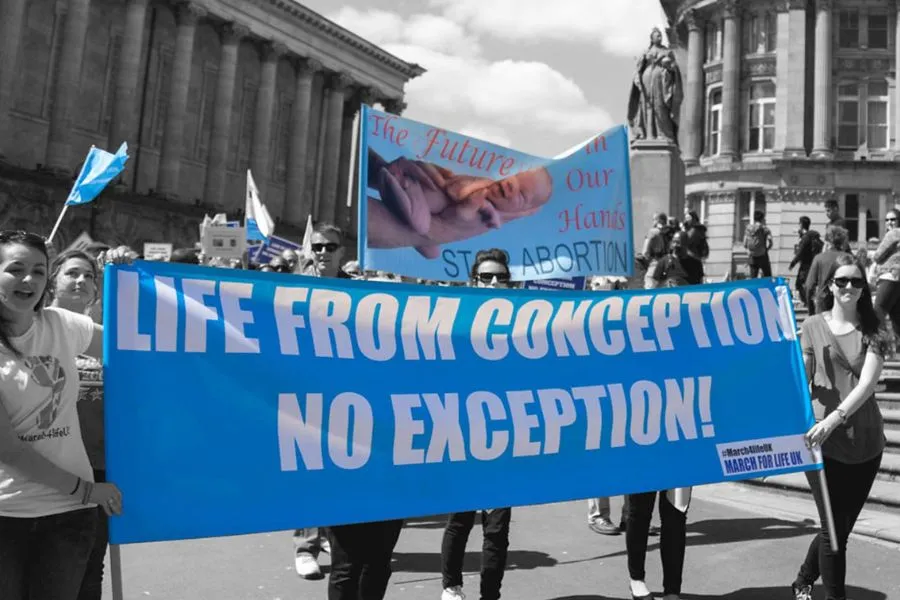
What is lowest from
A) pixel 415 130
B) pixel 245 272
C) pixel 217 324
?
pixel 217 324

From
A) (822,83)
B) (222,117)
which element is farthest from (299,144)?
(822,83)

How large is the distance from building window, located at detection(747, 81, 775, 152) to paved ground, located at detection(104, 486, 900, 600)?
35960mm

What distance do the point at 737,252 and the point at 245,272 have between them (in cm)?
3897

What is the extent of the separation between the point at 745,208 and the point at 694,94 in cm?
654

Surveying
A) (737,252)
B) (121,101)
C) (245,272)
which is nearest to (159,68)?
(121,101)

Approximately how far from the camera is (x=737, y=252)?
40.3m

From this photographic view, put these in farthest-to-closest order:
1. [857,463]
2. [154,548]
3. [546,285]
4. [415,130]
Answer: [546,285], [415,130], [154,548], [857,463]

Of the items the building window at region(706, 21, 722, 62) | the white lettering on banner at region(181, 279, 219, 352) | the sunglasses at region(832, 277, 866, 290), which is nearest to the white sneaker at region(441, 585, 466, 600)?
the white lettering on banner at region(181, 279, 219, 352)

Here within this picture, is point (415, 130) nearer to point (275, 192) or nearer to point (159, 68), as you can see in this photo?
point (159, 68)

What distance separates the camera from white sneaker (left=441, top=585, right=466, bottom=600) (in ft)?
17.3

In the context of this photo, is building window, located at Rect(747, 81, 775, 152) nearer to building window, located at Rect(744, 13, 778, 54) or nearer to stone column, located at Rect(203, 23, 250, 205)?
building window, located at Rect(744, 13, 778, 54)

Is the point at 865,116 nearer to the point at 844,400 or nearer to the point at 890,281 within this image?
the point at 890,281

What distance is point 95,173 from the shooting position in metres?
11.1

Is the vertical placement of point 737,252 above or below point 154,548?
above
